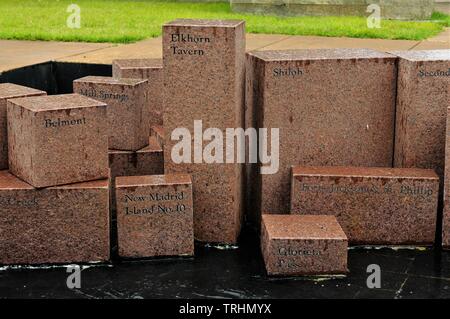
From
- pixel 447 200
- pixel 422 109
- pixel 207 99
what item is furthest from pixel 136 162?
pixel 447 200

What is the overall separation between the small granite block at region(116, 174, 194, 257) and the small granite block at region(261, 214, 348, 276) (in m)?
0.61

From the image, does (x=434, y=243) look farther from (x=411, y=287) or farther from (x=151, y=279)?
(x=151, y=279)

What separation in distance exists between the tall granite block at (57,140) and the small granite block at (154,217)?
0.29 meters

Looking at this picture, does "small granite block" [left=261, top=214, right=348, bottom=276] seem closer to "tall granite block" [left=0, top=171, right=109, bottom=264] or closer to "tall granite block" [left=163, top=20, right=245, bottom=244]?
"tall granite block" [left=163, top=20, right=245, bottom=244]

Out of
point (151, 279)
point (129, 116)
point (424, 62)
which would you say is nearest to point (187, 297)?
point (151, 279)

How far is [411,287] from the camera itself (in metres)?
5.14

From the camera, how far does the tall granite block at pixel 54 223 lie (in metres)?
5.40

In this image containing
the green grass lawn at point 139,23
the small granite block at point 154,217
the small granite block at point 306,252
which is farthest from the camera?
the green grass lawn at point 139,23

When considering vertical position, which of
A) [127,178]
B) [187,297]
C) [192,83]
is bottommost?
→ [187,297]

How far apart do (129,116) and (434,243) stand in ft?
8.02

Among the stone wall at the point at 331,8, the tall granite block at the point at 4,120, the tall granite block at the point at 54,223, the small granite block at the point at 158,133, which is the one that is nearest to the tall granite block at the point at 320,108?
the small granite block at the point at 158,133

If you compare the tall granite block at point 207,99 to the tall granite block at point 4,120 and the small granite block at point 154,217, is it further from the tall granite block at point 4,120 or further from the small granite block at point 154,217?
the tall granite block at point 4,120

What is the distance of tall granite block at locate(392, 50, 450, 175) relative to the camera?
5.81m

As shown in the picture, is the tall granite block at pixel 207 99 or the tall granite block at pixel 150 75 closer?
the tall granite block at pixel 207 99
